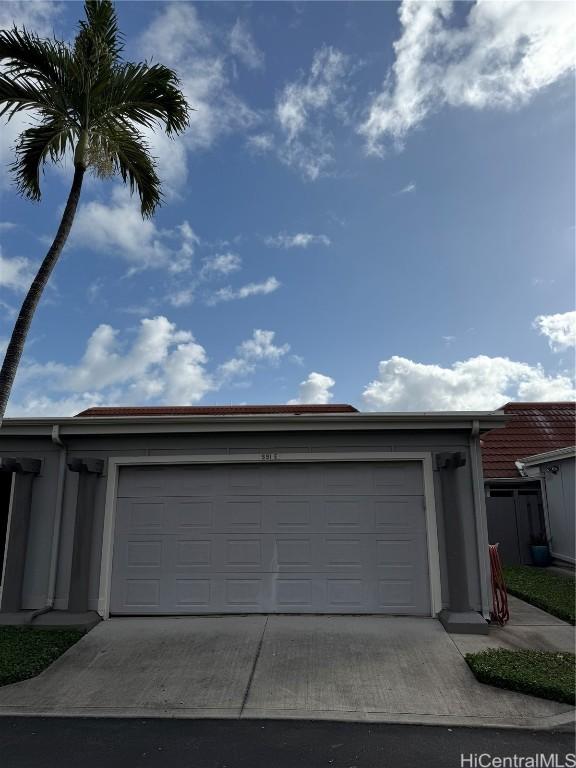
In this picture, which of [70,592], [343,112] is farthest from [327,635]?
[343,112]

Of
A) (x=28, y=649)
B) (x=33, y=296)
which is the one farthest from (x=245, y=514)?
(x=33, y=296)

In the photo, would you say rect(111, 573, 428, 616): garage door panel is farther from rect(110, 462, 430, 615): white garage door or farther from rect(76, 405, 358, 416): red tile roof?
rect(76, 405, 358, 416): red tile roof

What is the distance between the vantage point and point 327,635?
6.04 metres

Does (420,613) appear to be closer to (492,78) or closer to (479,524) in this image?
(479,524)

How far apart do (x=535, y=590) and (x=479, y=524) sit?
302 cm

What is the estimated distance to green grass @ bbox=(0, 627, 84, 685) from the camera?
16.3 feet

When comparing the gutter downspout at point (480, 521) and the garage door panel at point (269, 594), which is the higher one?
the gutter downspout at point (480, 521)

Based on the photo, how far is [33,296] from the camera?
583 cm

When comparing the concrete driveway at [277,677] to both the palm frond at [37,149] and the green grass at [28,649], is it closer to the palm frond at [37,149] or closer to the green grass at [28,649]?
the green grass at [28,649]

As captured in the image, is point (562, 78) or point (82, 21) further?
point (562, 78)

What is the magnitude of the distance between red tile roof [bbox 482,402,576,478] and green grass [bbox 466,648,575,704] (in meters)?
8.37

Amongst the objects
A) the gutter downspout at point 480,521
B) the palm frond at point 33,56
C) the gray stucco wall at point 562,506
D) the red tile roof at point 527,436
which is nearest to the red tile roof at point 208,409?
the red tile roof at point 527,436

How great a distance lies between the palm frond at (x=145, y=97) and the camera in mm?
6297

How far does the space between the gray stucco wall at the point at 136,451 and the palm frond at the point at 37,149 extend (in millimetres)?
3717
